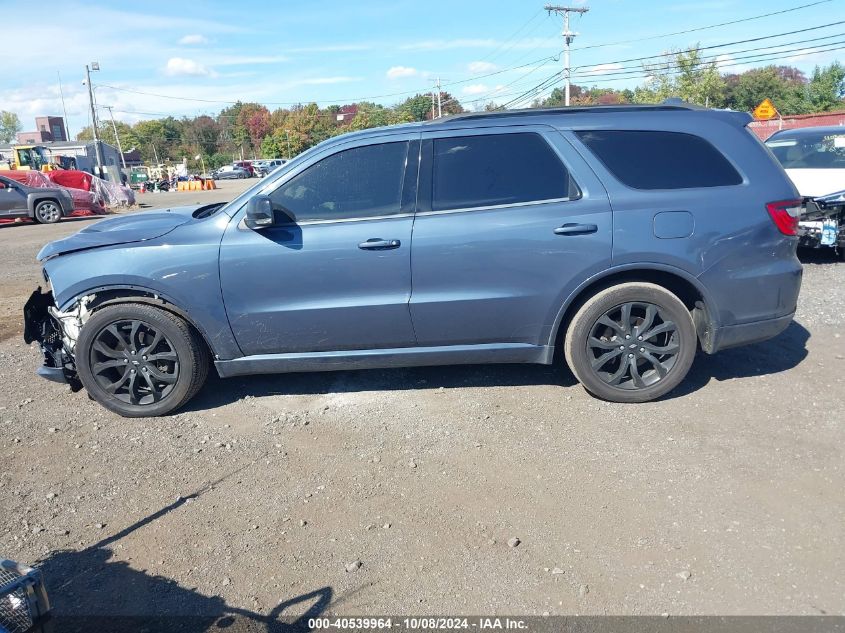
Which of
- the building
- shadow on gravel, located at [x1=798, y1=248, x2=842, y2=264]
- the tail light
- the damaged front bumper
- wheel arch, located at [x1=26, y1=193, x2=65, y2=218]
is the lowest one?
shadow on gravel, located at [x1=798, y1=248, x2=842, y2=264]

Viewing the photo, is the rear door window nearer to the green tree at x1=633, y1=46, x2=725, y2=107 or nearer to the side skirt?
the side skirt

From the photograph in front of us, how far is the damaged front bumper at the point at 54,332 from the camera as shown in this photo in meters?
4.46

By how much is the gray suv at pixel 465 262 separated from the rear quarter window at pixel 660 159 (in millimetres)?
12

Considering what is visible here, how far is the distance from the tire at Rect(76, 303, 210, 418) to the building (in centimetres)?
11331

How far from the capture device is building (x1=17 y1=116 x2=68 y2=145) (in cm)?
10056

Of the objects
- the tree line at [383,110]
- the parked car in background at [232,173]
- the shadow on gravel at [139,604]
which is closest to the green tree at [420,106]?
the tree line at [383,110]

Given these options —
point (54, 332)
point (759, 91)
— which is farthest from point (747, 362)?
point (759, 91)

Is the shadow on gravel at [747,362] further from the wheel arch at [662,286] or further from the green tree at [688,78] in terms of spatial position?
the green tree at [688,78]

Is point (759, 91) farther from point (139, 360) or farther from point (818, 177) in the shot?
point (139, 360)

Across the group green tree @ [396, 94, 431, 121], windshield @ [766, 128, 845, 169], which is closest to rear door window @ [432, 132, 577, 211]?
windshield @ [766, 128, 845, 169]

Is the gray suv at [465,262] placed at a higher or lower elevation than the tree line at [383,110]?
lower

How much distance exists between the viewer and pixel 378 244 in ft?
13.6

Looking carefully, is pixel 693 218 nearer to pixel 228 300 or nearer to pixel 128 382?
pixel 228 300

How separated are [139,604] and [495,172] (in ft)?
10.4
